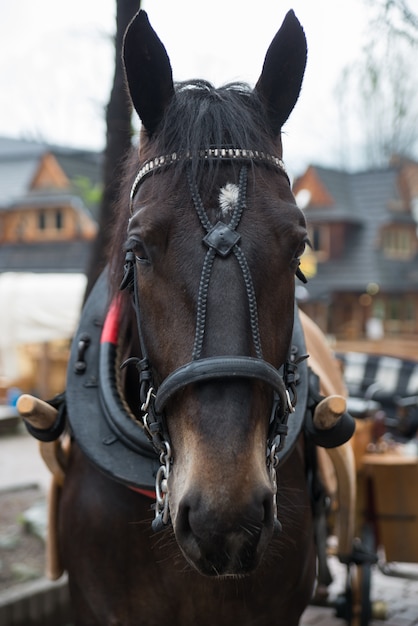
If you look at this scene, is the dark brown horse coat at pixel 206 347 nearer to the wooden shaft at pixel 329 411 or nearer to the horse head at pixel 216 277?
the horse head at pixel 216 277

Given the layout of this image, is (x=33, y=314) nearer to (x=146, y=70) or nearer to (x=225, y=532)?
(x=146, y=70)

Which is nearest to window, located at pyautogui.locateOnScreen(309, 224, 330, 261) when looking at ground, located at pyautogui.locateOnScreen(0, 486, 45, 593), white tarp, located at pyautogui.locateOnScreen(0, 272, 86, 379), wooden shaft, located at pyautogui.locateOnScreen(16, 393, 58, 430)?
white tarp, located at pyautogui.locateOnScreen(0, 272, 86, 379)

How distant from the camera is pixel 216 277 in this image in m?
1.69

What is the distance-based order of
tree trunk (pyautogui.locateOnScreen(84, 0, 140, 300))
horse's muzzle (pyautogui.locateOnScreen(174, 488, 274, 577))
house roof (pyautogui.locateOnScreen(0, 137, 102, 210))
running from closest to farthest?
1. horse's muzzle (pyautogui.locateOnScreen(174, 488, 274, 577))
2. tree trunk (pyautogui.locateOnScreen(84, 0, 140, 300))
3. house roof (pyautogui.locateOnScreen(0, 137, 102, 210))

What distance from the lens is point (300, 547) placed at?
7.67 ft

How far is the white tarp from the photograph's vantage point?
12.1 metres

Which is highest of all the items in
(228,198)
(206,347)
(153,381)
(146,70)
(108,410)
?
(146,70)

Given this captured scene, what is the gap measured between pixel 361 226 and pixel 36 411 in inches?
1066

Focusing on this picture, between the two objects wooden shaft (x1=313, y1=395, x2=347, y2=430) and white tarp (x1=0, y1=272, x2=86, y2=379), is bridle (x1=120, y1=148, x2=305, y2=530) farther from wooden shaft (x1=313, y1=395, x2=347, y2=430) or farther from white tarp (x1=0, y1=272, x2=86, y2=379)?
white tarp (x1=0, y1=272, x2=86, y2=379)

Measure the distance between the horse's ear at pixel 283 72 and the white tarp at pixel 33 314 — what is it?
33.3 ft

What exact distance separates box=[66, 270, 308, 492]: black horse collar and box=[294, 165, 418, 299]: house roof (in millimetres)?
23902

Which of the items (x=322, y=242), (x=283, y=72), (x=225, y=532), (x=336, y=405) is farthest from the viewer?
(x=322, y=242)

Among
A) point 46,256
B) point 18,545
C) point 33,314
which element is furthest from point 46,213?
point 18,545

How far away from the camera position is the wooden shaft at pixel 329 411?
87.0 inches
